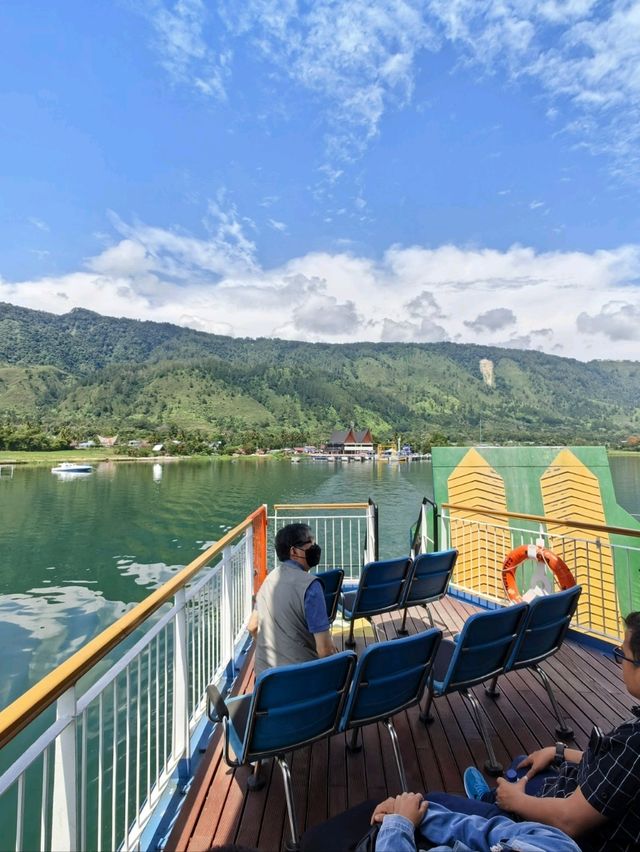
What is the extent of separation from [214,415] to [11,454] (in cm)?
4931

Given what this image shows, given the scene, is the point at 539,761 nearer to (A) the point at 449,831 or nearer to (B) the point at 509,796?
(B) the point at 509,796

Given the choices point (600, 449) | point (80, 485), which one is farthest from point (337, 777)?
point (80, 485)

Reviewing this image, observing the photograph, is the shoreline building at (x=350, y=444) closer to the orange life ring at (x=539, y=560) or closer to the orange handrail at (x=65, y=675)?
the orange life ring at (x=539, y=560)

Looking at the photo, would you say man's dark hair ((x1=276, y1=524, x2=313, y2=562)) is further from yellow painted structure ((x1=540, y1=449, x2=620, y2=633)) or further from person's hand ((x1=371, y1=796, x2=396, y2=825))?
yellow painted structure ((x1=540, y1=449, x2=620, y2=633))

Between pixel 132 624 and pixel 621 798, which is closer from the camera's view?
pixel 621 798

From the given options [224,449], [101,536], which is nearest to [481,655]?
[101,536]

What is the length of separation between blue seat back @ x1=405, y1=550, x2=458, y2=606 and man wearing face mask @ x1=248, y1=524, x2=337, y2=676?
1798 millimetres

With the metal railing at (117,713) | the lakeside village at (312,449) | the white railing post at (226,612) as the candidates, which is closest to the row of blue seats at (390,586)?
the white railing post at (226,612)

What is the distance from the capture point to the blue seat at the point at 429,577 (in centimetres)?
403

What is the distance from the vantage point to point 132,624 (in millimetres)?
1696

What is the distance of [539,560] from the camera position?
189 inches

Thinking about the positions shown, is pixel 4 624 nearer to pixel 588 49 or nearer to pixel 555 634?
pixel 555 634

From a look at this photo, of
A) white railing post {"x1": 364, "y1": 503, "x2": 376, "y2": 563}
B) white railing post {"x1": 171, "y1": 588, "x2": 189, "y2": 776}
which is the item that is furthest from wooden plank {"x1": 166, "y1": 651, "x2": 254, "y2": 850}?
white railing post {"x1": 364, "y1": 503, "x2": 376, "y2": 563}

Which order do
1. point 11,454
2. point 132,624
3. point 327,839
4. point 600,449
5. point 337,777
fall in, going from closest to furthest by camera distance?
point 327,839 < point 132,624 < point 337,777 < point 600,449 < point 11,454
